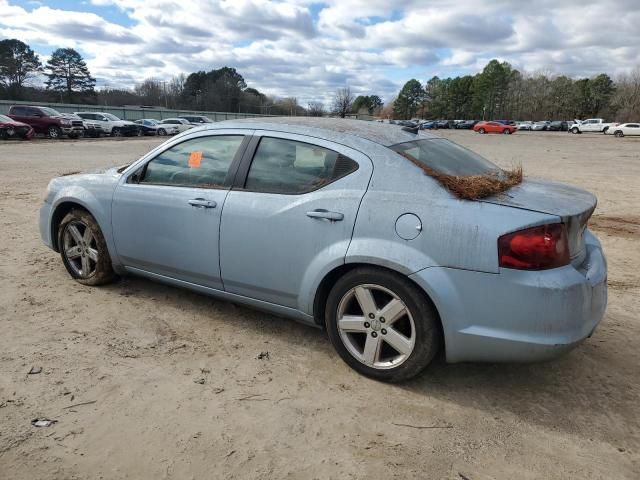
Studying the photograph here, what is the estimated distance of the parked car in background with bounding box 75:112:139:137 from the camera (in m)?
34.9

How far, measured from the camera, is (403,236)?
9.26 ft

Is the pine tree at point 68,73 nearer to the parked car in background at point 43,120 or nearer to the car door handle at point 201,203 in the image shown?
the parked car in background at point 43,120

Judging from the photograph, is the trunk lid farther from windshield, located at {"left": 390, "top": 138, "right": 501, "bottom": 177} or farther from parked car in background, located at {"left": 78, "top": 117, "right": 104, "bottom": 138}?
parked car in background, located at {"left": 78, "top": 117, "right": 104, "bottom": 138}

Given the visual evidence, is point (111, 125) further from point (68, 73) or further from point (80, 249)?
point (68, 73)

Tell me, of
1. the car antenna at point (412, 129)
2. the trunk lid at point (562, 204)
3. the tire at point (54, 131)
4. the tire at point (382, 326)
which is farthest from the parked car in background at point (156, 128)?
the trunk lid at point (562, 204)

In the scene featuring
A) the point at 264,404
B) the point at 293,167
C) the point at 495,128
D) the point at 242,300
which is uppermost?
the point at 495,128

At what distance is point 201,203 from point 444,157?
1.75m

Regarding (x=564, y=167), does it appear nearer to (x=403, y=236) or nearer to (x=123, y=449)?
(x=403, y=236)

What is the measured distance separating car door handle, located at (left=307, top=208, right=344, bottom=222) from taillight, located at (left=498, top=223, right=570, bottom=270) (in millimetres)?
948

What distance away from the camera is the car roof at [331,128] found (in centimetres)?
335

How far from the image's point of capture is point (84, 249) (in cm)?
452

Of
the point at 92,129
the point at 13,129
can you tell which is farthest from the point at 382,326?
the point at 92,129

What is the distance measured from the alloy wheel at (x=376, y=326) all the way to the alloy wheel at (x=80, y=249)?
2575 millimetres

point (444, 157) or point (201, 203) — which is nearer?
point (444, 157)
